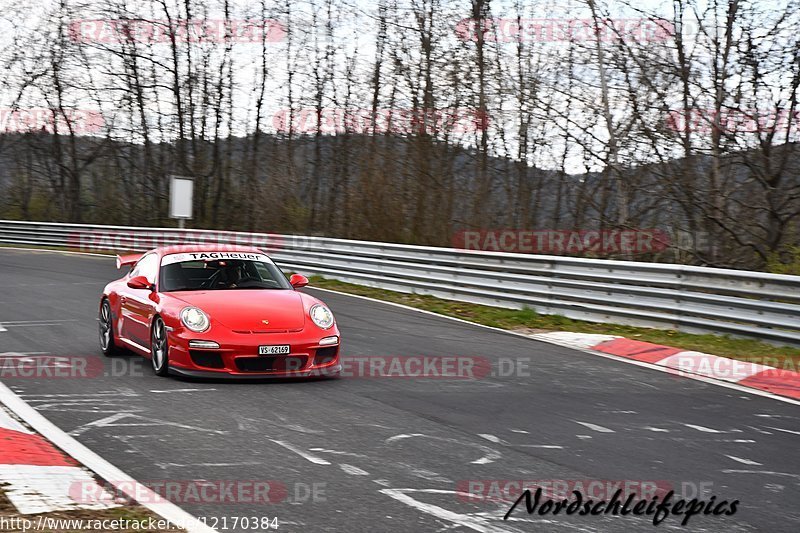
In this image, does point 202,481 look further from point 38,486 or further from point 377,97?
point 377,97

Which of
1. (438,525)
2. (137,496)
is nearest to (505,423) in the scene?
(438,525)

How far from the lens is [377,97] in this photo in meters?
28.1

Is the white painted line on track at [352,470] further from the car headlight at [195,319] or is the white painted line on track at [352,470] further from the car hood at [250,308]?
the car headlight at [195,319]

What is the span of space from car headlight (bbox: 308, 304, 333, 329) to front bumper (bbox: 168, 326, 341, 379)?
0.21 m

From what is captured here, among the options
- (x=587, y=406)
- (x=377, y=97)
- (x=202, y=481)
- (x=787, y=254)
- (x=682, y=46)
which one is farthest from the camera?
(x=377, y=97)

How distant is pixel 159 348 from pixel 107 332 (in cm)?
182

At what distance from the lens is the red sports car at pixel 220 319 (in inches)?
348

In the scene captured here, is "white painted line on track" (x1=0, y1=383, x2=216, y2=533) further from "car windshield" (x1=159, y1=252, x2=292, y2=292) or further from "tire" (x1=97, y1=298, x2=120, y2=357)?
"tire" (x1=97, y1=298, x2=120, y2=357)

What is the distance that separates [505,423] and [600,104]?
15.0m

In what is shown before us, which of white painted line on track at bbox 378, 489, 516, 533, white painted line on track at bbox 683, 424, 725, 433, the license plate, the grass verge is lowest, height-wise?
white painted line on track at bbox 683, 424, 725, 433

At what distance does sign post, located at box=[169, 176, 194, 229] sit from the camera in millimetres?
27875

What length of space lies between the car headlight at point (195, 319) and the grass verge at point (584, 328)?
6.19m

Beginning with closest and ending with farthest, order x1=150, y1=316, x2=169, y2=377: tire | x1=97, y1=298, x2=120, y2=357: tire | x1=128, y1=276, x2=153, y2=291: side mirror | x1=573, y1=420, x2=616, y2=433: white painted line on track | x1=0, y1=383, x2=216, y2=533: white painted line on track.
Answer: x1=0, y1=383, x2=216, y2=533: white painted line on track
x1=573, y1=420, x2=616, y2=433: white painted line on track
x1=150, y1=316, x2=169, y2=377: tire
x1=128, y1=276, x2=153, y2=291: side mirror
x1=97, y1=298, x2=120, y2=357: tire

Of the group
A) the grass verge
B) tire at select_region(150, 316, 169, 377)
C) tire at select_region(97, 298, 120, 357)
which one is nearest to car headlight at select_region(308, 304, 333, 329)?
tire at select_region(150, 316, 169, 377)
